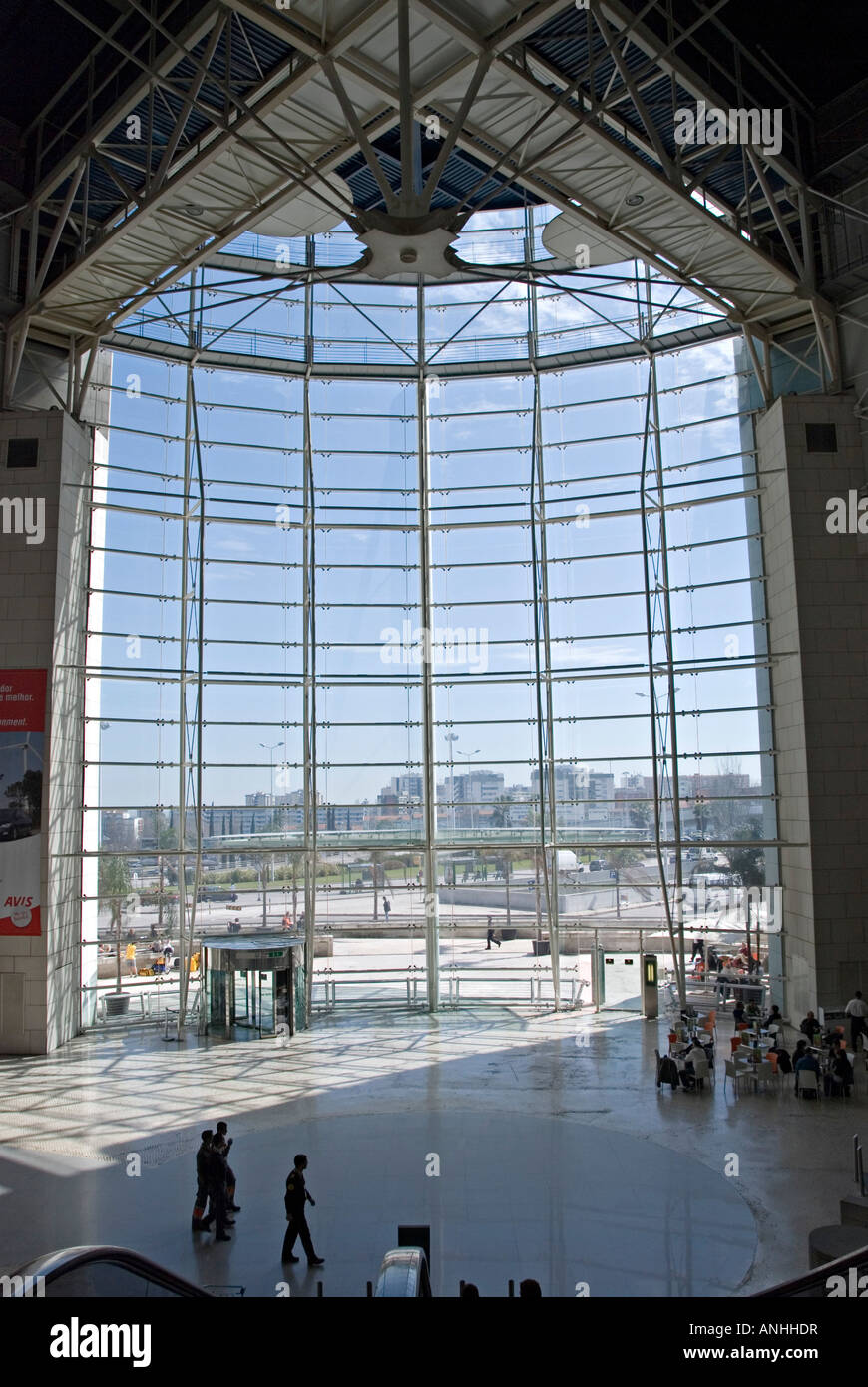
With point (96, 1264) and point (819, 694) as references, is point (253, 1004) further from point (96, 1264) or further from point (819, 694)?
point (96, 1264)

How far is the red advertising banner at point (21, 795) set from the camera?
15.5 m

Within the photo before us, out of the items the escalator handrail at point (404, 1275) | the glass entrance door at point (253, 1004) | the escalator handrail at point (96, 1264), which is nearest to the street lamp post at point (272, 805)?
the glass entrance door at point (253, 1004)

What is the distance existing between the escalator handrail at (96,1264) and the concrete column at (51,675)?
498 inches

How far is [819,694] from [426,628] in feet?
25.2

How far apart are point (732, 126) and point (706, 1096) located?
13.9m

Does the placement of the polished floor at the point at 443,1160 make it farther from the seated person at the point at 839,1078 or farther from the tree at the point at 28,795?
the tree at the point at 28,795

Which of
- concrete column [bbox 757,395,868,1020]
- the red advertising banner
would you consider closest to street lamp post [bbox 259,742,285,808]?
the red advertising banner

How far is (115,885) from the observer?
17766 millimetres

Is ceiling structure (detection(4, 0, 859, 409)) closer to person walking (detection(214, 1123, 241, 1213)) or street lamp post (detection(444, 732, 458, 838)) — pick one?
street lamp post (detection(444, 732, 458, 838))

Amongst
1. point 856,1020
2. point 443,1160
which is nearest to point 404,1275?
point 443,1160

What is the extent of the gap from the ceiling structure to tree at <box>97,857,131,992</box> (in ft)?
27.9

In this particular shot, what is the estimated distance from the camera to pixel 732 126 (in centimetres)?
1426

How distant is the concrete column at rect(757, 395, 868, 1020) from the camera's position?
15695 millimetres
